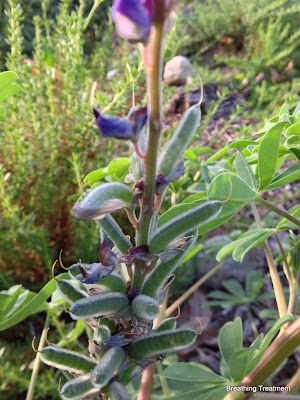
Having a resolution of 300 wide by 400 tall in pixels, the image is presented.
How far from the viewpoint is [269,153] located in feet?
2.13

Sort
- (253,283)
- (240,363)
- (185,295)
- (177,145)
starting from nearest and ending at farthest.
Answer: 1. (177,145)
2. (240,363)
3. (185,295)
4. (253,283)

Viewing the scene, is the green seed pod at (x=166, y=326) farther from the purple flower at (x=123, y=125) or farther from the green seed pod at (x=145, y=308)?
the purple flower at (x=123, y=125)

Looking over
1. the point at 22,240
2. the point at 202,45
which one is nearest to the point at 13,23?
the point at 22,240

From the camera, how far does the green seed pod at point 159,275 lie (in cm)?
42

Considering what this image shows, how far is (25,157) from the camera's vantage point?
4.11 feet

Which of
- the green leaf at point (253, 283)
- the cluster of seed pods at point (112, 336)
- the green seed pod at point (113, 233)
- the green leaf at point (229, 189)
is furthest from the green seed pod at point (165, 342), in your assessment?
the green leaf at point (253, 283)

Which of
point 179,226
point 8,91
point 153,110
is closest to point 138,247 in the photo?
point 179,226

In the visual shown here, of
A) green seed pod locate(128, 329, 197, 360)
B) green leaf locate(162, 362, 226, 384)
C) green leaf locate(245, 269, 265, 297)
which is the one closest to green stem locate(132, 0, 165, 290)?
green seed pod locate(128, 329, 197, 360)

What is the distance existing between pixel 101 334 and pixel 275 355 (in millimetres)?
349

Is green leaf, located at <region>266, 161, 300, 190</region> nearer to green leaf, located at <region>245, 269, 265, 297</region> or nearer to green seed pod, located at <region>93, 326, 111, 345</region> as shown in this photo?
green seed pod, located at <region>93, 326, 111, 345</region>

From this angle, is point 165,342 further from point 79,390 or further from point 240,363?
point 240,363

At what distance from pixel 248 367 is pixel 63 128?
1068mm

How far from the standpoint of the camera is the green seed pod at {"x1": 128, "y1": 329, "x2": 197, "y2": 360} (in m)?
0.42

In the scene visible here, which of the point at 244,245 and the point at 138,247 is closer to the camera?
the point at 138,247
